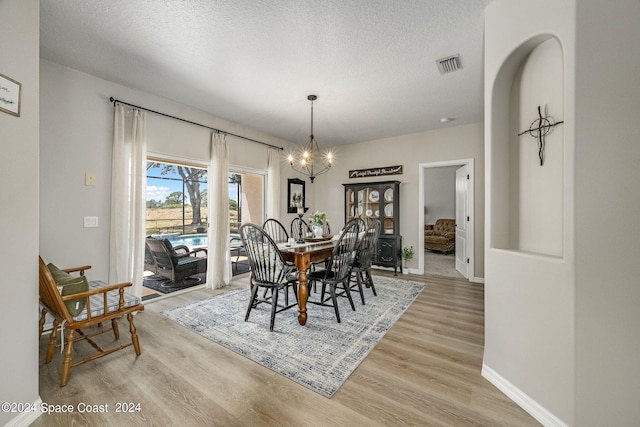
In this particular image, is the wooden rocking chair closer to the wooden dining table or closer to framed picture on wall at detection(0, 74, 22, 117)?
framed picture on wall at detection(0, 74, 22, 117)

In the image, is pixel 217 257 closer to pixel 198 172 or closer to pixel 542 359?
pixel 198 172

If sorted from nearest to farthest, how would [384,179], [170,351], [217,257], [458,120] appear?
[170,351] → [217,257] → [458,120] → [384,179]

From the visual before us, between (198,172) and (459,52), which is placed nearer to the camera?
(459,52)

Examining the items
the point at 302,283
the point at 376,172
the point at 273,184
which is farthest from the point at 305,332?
the point at 376,172

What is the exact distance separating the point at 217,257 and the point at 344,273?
2.15 metres

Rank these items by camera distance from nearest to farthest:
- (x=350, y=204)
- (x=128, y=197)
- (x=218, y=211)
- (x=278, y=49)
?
1. (x=278, y=49)
2. (x=128, y=197)
3. (x=218, y=211)
4. (x=350, y=204)

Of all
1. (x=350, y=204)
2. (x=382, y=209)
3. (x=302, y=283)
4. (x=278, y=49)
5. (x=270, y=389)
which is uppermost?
(x=278, y=49)

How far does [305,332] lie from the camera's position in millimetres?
2438

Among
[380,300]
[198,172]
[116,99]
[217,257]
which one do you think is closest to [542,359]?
[380,300]

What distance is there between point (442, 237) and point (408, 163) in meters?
3.16

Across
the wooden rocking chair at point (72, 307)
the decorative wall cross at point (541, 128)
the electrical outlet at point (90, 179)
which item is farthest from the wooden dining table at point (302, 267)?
the electrical outlet at point (90, 179)

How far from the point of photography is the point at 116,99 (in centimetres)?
Answer: 294

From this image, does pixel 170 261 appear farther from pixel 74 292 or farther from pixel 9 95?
pixel 9 95

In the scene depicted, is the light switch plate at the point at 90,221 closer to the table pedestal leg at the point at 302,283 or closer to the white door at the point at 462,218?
the table pedestal leg at the point at 302,283
